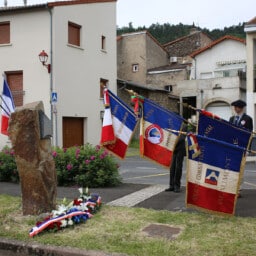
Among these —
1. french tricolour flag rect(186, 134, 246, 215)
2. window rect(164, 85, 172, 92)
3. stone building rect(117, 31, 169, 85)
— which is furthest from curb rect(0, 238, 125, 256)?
stone building rect(117, 31, 169, 85)

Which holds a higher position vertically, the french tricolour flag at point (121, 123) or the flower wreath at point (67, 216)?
the french tricolour flag at point (121, 123)

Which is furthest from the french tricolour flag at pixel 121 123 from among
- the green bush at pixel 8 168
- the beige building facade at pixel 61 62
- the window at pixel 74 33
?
the window at pixel 74 33

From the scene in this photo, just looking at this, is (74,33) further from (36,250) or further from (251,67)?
(36,250)

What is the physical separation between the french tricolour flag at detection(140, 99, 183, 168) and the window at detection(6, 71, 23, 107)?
52.1 feet

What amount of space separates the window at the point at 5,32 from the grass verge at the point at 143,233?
1738 cm

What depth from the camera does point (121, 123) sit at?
841cm

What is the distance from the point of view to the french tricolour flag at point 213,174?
6379 millimetres

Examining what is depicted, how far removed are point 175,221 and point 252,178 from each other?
22.0 ft

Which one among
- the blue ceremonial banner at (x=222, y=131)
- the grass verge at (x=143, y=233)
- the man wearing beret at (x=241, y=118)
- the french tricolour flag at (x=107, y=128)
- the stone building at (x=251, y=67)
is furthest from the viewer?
the stone building at (x=251, y=67)

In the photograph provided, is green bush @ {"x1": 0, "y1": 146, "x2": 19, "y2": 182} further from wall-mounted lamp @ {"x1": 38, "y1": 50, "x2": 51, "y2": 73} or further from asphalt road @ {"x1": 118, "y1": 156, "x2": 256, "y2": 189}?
wall-mounted lamp @ {"x1": 38, "y1": 50, "x2": 51, "y2": 73}

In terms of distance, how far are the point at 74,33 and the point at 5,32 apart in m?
3.64

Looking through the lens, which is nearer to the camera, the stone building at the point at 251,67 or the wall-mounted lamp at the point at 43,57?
the wall-mounted lamp at the point at 43,57

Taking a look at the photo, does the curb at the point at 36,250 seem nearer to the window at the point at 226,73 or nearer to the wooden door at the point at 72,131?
the wooden door at the point at 72,131

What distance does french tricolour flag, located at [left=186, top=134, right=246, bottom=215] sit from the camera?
638 centimetres
